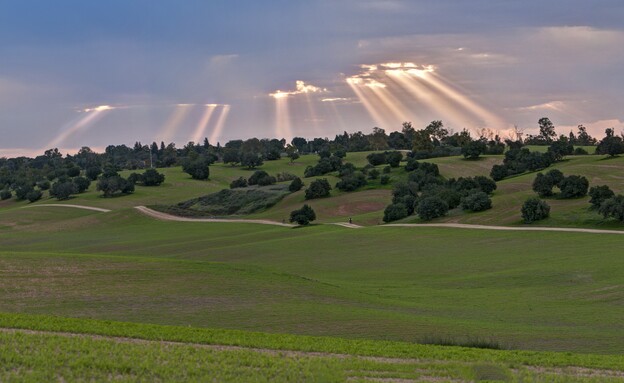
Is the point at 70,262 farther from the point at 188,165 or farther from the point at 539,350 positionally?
the point at 188,165

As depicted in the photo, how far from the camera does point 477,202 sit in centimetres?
7894

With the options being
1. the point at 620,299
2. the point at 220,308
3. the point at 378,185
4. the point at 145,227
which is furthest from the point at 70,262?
the point at 378,185

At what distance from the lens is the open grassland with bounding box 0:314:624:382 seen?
18.1m

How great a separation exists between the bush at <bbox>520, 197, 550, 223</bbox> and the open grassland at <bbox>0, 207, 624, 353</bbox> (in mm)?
5951

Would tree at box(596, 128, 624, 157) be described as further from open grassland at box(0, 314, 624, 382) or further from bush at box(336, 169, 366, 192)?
open grassland at box(0, 314, 624, 382)

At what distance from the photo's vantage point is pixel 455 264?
50.8 m

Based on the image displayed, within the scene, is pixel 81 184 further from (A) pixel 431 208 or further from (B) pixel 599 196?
(B) pixel 599 196

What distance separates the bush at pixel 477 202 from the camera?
3105 inches

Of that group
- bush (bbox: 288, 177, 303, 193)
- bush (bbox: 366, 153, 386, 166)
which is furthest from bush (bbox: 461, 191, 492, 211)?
bush (bbox: 366, 153, 386, 166)

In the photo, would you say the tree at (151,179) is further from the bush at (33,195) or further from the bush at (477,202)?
the bush at (477,202)

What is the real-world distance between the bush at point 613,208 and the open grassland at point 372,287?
594cm

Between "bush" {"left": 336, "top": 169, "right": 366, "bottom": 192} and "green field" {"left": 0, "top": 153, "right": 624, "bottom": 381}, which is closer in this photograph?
"green field" {"left": 0, "top": 153, "right": 624, "bottom": 381}

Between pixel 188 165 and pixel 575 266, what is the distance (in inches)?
5935

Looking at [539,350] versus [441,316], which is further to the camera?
[441,316]
